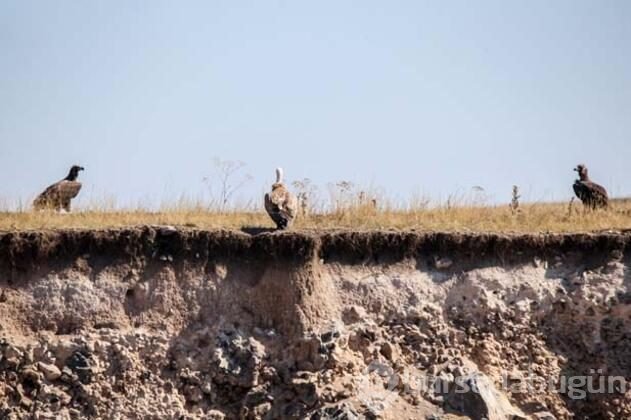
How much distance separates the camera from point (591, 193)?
2592cm

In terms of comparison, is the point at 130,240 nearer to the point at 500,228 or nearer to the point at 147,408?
the point at 147,408

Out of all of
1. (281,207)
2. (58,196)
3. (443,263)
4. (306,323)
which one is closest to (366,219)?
(443,263)

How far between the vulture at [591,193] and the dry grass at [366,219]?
1256 mm

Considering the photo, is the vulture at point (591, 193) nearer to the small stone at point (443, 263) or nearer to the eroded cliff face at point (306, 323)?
the eroded cliff face at point (306, 323)

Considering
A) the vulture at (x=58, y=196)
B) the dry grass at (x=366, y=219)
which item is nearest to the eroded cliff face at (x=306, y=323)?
the dry grass at (x=366, y=219)

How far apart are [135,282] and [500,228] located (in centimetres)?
605

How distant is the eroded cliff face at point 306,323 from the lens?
20.0 meters

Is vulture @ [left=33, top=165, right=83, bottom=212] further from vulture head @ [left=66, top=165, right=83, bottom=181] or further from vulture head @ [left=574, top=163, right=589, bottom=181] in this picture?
vulture head @ [left=574, top=163, right=589, bottom=181]

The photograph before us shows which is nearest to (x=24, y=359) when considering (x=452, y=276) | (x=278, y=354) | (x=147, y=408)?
(x=147, y=408)

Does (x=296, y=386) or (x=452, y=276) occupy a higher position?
(x=452, y=276)

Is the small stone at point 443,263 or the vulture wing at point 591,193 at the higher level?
the vulture wing at point 591,193

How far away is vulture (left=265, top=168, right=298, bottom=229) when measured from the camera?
2122cm

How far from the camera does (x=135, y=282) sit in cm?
2091

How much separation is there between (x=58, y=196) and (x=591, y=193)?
978 cm
